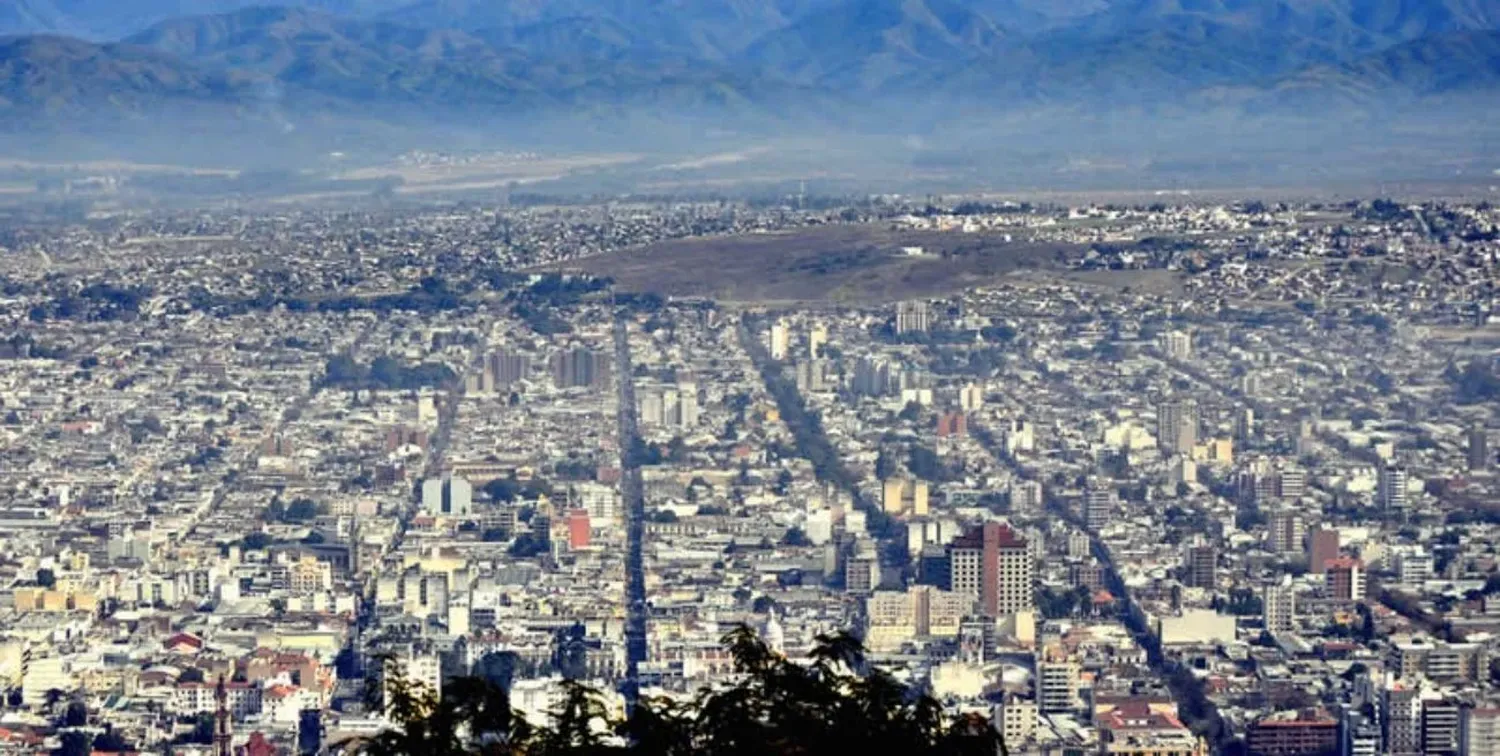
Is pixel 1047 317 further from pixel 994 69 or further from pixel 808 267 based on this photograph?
pixel 994 69

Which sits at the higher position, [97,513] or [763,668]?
[763,668]

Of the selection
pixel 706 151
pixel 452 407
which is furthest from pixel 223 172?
pixel 452 407

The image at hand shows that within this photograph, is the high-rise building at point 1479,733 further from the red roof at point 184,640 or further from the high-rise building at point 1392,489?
the high-rise building at point 1392,489

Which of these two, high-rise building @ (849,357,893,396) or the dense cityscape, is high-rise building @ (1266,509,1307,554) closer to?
the dense cityscape

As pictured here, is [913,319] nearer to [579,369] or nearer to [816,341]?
[816,341]

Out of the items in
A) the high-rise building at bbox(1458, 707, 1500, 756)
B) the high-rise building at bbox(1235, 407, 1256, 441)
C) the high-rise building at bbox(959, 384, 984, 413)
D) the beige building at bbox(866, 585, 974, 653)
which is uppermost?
the high-rise building at bbox(1458, 707, 1500, 756)

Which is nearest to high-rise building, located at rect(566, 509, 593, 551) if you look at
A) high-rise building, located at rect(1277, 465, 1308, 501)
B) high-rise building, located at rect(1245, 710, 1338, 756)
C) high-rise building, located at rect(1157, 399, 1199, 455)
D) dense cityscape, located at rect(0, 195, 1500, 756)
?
dense cityscape, located at rect(0, 195, 1500, 756)

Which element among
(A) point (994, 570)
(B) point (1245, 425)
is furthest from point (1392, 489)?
(A) point (994, 570)
